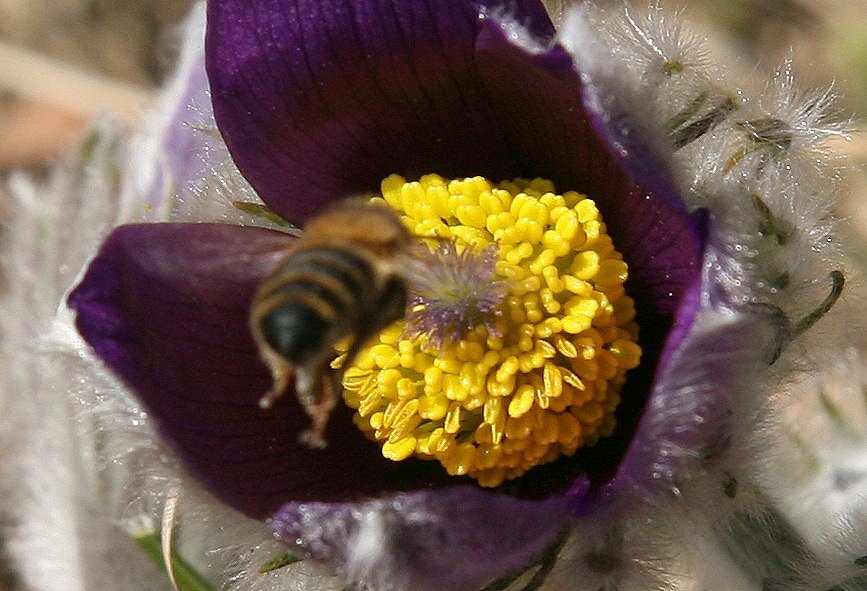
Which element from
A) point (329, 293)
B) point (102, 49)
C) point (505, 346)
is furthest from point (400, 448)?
point (102, 49)

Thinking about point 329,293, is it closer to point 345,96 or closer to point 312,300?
point 312,300

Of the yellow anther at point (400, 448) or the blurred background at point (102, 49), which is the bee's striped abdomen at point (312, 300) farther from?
the blurred background at point (102, 49)

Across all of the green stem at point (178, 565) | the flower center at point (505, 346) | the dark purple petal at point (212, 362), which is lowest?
the green stem at point (178, 565)

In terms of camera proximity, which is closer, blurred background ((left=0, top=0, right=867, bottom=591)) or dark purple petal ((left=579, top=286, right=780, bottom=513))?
dark purple petal ((left=579, top=286, right=780, bottom=513))

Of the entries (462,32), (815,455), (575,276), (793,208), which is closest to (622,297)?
(575,276)

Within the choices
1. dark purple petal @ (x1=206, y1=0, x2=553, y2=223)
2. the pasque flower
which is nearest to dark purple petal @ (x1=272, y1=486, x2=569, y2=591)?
the pasque flower

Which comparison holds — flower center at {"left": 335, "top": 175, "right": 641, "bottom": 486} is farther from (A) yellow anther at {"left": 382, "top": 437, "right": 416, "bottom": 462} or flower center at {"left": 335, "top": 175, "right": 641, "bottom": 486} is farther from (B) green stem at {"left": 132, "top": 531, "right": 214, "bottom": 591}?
(B) green stem at {"left": 132, "top": 531, "right": 214, "bottom": 591}

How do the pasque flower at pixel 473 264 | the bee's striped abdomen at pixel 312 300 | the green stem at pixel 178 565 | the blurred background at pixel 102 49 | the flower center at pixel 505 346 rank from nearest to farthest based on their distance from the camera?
the bee's striped abdomen at pixel 312 300 → the pasque flower at pixel 473 264 → the flower center at pixel 505 346 → the green stem at pixel 178 565 → the blurred background at pixel 102 49

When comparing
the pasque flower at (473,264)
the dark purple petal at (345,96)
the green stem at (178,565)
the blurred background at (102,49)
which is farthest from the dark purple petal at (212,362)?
the blurred background at (102,49)
